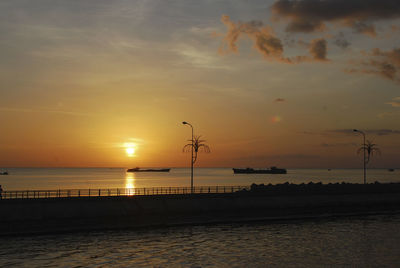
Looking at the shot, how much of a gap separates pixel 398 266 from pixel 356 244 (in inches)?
395

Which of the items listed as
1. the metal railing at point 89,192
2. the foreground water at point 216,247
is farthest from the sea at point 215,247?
the metal railing at point 89,192

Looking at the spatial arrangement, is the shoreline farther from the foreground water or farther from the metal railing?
the foreground water

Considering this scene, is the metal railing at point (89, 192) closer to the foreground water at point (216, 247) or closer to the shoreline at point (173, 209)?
the shoreline at point (173, 209)

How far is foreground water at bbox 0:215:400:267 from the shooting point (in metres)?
36.6

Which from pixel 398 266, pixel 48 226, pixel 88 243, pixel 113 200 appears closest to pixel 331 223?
pixel 398 266

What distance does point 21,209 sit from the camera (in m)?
50.4

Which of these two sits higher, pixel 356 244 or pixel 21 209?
pixel 21 209

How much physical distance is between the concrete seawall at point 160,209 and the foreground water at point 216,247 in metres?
2.97

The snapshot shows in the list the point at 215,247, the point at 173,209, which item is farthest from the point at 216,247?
the point at 173,209

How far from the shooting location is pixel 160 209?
59031 mm

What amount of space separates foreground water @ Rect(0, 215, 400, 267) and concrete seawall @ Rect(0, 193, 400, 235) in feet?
9.74

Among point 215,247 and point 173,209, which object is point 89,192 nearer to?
point 173,209

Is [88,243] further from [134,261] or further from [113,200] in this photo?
[113,200]

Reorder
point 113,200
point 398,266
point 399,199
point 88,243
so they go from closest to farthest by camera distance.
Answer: point 398,266 < point 88,243 < point 113,200 < point 399,199
